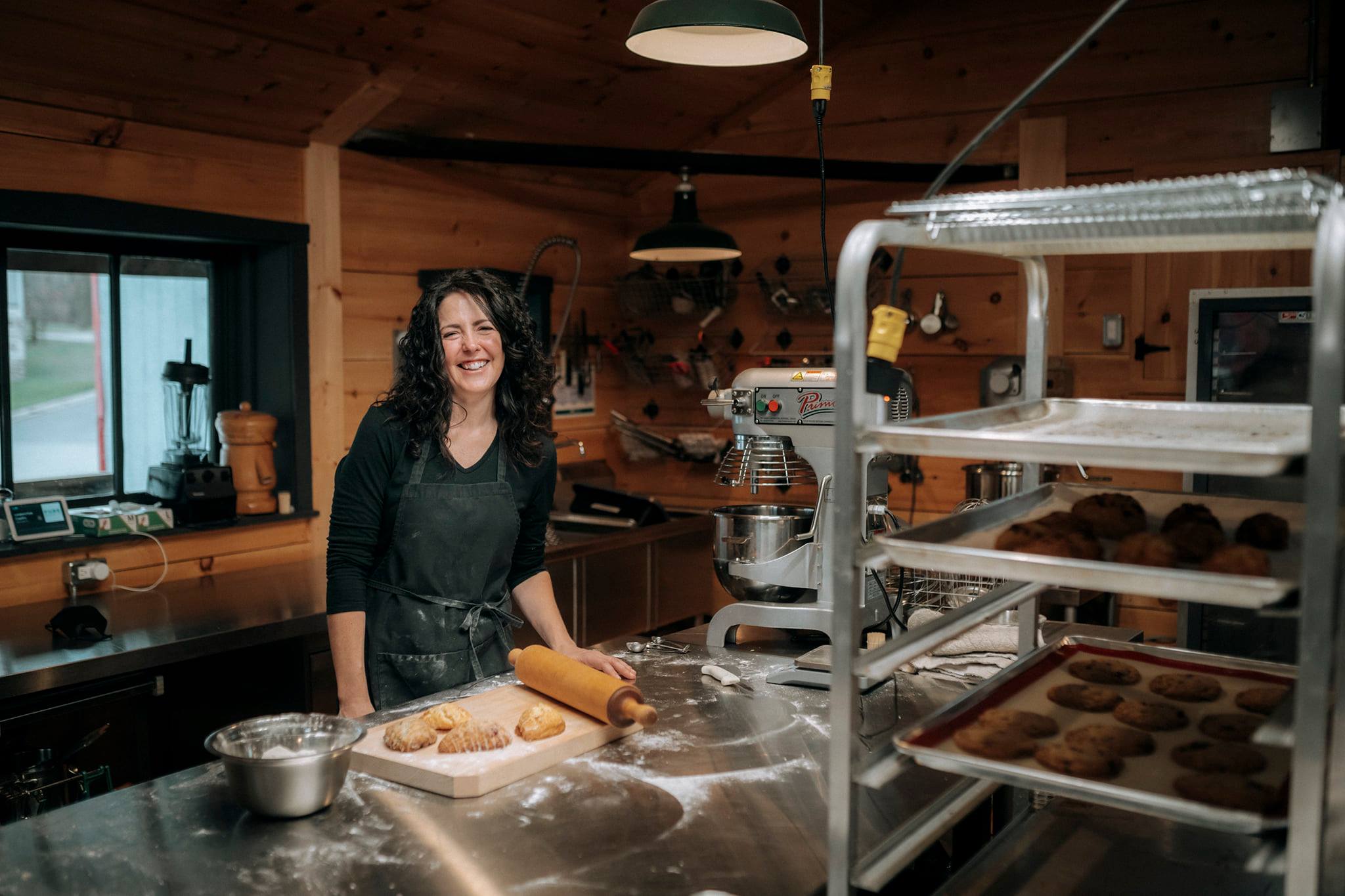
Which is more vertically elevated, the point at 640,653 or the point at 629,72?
the point at 629,72

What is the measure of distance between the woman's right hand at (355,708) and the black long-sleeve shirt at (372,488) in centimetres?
17

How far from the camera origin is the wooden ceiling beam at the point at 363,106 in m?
3.34

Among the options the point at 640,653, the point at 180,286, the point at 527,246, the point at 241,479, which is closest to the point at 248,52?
the point at 180,286

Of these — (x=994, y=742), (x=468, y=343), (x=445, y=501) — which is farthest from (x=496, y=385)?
(x=994, y=742)

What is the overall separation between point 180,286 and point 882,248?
2.53 metres

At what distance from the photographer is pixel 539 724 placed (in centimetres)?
167

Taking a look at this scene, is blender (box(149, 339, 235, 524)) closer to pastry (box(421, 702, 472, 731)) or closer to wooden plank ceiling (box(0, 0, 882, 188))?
wooden plank ceiling (box(0, 0, 882, 188))

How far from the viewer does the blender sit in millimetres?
3238

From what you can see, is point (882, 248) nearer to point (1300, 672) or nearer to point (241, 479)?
point (241, 479)

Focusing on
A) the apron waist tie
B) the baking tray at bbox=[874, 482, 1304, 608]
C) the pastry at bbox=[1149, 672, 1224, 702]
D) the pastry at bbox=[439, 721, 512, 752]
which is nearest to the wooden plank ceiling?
the apron waist tie

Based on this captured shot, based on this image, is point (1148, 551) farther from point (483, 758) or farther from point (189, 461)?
point (189, 461)

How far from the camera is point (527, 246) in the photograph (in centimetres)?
444

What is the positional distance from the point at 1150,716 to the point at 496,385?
1.44 metres

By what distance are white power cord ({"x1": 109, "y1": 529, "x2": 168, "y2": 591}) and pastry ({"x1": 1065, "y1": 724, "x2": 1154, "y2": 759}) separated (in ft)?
8.36
